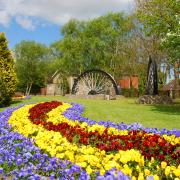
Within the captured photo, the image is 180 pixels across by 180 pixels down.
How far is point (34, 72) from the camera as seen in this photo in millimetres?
80500

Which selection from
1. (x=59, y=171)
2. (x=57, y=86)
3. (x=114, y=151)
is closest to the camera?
(x=59, y=171)

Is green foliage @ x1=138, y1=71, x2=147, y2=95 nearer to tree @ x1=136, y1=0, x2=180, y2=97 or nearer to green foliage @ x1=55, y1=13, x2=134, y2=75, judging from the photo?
green foliage @ x1=55, y1=13, x2=134, y2=75

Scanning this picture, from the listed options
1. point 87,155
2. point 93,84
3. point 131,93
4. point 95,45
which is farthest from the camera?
point 95,45

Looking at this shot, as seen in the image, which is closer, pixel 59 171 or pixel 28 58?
pixel 59 171

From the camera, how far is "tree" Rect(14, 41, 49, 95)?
78.9 meters

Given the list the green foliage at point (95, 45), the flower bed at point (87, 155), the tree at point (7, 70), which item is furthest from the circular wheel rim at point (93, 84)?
the flower bed at point (87, 155)

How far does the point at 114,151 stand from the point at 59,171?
1957 millimetres

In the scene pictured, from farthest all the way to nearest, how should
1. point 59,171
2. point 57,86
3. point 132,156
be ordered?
point 57,86 < point 59,171 < point 132,156

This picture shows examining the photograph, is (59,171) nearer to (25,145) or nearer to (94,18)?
(25,145)

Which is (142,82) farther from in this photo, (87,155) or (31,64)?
(87,155)

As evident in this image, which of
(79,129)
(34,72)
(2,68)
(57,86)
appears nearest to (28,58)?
(34,72)

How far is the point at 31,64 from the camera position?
8169 centimetres

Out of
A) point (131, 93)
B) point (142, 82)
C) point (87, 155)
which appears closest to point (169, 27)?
point (87, 155)

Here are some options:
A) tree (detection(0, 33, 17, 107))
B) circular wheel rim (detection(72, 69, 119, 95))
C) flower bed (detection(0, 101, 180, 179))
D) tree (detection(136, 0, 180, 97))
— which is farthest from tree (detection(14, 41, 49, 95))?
flower bed (detection(0, 101, 180, 179))
